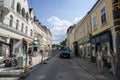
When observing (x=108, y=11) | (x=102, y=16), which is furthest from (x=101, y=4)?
(x=108, y=11)

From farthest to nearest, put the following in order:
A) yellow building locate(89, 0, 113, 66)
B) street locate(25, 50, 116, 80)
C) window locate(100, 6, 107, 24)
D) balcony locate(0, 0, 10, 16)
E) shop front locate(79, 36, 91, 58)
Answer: shop front locate(79, 36, 91, 58) → balcony locate(0, 0, 10, 16) → window locate(100, 6, 107, 24) → yellow building locate(89, 0, 113, 66) → street locate(25, 50, 116, 80)

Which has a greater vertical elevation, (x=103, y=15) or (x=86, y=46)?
(x=103, y=15)

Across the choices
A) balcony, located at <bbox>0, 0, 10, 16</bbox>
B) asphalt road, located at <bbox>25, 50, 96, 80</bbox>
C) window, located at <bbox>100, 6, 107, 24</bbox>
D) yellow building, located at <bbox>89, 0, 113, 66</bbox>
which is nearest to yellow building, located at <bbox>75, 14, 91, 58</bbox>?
yellow building, located at <bbox>89, 0, 113, 66</bbox>

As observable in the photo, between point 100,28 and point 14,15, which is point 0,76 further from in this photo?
point 14,15

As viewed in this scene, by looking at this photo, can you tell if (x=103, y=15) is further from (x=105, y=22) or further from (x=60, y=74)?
(x=60, y=74)

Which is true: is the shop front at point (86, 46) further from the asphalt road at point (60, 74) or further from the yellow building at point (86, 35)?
the asphalt road at point (60, 74)

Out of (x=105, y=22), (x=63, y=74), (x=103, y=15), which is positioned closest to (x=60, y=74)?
(x=63, y=74)

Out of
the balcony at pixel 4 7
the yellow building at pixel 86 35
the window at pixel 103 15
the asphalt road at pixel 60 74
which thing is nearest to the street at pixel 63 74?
the asphalt road at pixel 60 74

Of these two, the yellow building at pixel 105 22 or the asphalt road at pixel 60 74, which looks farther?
the yellow building at pixel 105 22

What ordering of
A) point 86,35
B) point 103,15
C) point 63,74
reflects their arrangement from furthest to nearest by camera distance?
1. point 86,35
2. point 103,15
3. point 63,74

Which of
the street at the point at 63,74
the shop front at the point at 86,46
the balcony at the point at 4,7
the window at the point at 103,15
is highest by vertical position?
the balcony at the point at 4,7

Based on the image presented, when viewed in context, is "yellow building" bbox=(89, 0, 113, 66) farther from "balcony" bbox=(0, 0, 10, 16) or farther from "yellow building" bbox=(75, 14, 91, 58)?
"balcony" bbox=(0, 0, 10, 16)

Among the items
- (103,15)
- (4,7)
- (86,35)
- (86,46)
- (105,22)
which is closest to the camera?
(105,22)

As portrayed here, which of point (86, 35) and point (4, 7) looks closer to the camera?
point (4, 7)
